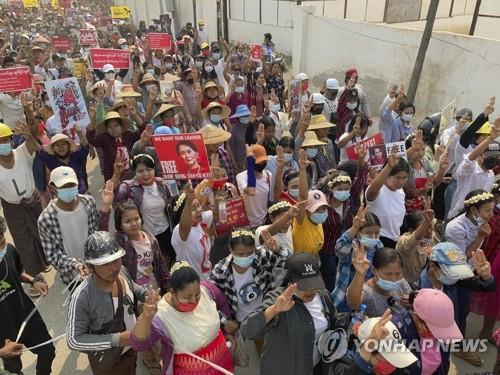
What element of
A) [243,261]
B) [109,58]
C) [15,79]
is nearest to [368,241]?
[243,261]

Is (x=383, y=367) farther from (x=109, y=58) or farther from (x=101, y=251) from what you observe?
(x=109, y=58)

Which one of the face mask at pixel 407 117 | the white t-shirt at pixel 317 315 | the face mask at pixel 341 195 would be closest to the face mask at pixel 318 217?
the face mask at pixel 341 195

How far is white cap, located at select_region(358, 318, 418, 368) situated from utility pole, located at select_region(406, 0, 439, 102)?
8.97 meters

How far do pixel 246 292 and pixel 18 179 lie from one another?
9.79 ft

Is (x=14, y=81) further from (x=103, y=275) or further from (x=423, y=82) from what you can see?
(x=423, y=82)

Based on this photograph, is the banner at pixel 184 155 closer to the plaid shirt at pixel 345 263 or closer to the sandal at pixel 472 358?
the plaid shirt at pixel 345 263

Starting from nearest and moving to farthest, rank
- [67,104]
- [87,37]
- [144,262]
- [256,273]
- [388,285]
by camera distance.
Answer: [388,285] → [256,273] → [144,262] → [67,104] → [87,37]

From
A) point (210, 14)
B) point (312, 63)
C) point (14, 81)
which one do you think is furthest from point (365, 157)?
point (210, 14)

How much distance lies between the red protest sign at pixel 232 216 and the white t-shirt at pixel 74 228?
1.23m

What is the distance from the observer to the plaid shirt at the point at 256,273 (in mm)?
3389

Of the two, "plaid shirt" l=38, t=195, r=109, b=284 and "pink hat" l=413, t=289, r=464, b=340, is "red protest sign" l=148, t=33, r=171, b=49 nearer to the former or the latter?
"plaid shirt" l=38, t=195, r=109, b=284

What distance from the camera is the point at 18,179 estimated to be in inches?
Answer: 185

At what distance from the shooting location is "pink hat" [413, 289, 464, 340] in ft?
8.96

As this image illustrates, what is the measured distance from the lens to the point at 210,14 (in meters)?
22.9
